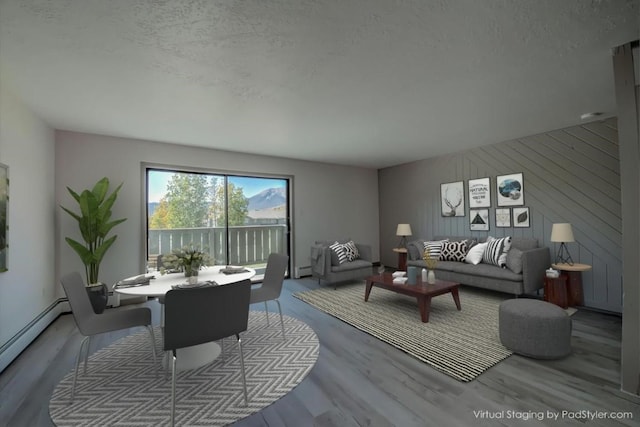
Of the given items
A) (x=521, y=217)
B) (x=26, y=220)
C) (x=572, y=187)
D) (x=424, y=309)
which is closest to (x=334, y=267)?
(x=424, y=309)

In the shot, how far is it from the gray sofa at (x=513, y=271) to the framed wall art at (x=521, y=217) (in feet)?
0.79

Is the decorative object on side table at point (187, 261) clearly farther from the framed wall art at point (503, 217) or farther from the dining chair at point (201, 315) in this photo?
Answer: the framed wall art at point (503, 217)

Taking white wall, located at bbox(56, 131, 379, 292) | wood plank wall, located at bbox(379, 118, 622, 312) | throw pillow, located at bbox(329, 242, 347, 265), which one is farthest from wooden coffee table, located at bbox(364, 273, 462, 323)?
white wall, located at bbox(56, 131, 379, 292)

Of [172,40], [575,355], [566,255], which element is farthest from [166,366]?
[566,255]

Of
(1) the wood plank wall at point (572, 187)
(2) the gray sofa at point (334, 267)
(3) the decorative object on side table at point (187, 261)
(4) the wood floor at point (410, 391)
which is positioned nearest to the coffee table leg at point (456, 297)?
(4) the wood floor at point (410, 391)

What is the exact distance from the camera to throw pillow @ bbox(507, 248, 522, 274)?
12.4ft

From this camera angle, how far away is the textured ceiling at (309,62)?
5.33 ft

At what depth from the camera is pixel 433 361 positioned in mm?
2359

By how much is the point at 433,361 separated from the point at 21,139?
444cm

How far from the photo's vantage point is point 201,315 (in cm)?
178

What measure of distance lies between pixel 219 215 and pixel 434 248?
396cm

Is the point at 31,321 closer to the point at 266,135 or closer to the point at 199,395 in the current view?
the point at 199,395

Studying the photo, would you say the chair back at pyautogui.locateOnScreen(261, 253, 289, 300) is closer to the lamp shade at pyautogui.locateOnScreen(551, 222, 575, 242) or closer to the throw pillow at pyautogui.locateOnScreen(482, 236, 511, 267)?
the throw pillow at pyautogui.locateOnScreen(482, 236, 511, 267)

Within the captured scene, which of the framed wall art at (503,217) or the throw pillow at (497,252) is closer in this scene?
the throw pillow at (497,252)
